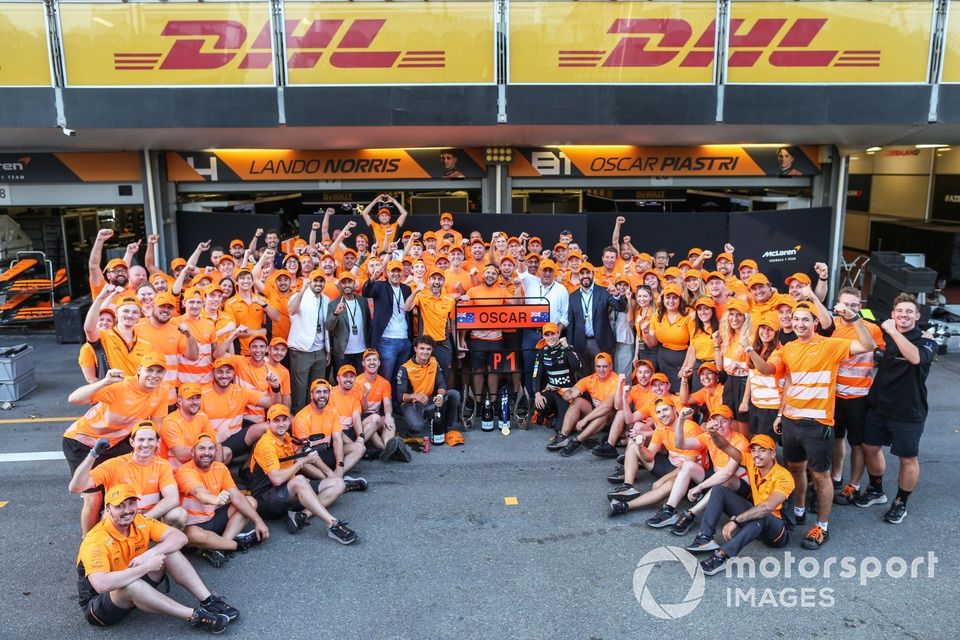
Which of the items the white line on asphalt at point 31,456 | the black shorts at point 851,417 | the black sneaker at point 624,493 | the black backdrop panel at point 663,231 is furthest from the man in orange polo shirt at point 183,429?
the black backdrop panel at point 663,231

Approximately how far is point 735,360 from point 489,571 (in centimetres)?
295

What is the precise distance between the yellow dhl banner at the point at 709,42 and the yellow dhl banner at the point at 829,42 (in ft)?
0.05

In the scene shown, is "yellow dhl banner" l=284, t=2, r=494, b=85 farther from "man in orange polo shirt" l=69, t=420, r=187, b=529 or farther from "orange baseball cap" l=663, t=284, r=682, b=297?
"man in orange polo shirt" l=69, t=420, r=187, b=529

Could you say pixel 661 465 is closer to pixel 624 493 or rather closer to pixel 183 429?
pixel 624 493

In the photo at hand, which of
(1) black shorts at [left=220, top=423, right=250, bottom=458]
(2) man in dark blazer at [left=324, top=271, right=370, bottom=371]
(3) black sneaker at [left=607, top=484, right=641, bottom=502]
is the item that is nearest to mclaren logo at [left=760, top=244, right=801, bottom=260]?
(3) black sneaker at [left=607, top=484, right=641, bottom=502]

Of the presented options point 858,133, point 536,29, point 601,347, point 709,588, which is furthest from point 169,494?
point 858,133

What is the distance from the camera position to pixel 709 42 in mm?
11703

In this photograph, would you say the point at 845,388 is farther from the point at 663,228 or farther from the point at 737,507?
the point at 663,228

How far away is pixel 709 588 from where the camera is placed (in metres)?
5.48

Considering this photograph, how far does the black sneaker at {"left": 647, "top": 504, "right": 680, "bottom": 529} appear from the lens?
633cm

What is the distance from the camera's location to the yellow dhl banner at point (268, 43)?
11344 millimetres

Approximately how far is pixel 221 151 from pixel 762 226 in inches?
385

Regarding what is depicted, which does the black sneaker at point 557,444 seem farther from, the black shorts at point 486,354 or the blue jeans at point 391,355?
the blue jeans at point 391,355

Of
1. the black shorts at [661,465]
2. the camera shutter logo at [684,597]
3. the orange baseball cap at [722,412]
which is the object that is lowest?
the camera shutter logo at [684,597]
